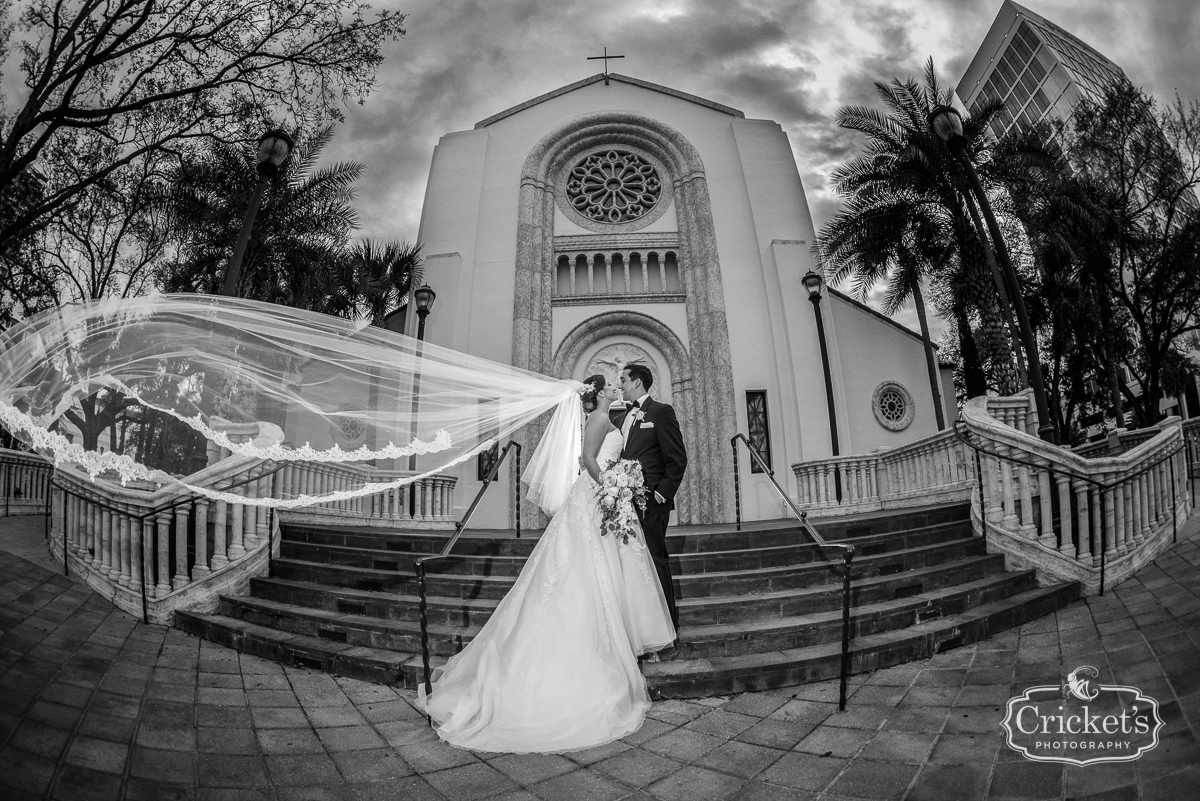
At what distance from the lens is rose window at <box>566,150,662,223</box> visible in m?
18.4

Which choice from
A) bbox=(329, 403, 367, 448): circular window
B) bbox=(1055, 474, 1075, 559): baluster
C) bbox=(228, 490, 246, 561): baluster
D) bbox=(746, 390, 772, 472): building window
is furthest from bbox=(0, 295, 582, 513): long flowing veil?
bbox=(746, 390, 772, 472): building window

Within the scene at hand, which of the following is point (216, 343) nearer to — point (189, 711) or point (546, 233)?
point (189, 711)

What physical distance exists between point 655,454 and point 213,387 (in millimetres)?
3150

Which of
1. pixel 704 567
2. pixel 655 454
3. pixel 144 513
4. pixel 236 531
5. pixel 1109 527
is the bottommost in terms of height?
pixel 704 567

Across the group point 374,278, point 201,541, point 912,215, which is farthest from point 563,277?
point 201,541

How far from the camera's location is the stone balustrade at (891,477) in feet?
31.0

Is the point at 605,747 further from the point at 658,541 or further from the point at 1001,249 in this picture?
the point at 1001,249

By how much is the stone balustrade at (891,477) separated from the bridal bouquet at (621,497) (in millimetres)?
5966

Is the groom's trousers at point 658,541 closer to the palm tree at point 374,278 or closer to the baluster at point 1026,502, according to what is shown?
the baluster at point 1026,502

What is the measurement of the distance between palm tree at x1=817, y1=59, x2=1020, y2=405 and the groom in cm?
1097

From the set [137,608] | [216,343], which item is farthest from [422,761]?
[137,608]

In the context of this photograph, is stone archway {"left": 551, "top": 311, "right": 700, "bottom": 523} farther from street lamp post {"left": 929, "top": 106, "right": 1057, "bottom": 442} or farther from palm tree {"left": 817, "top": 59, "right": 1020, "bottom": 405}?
street lamp post {"left": 929, "top": 106, "right": 1057, "bottom": 442}

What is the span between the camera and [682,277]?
17438 millimetres

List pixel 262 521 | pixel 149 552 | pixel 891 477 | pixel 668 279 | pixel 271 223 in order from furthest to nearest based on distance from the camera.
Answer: pixel 668 279, pixel 271 223, pixel 891 477, pixel 262 521, pixel 149 552
